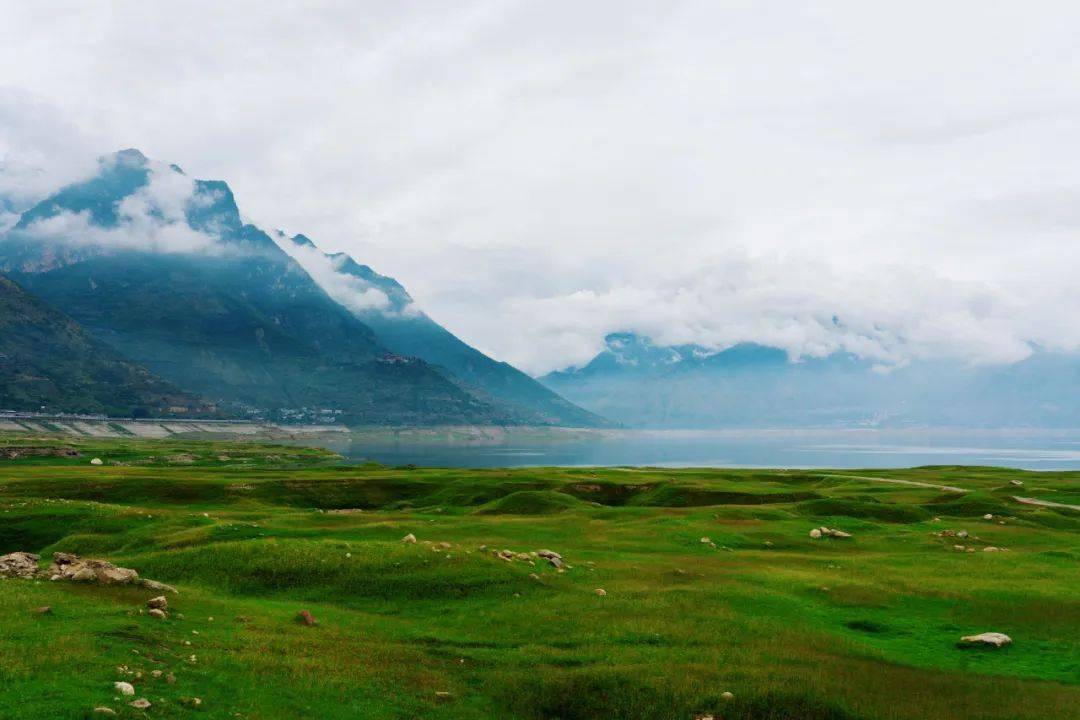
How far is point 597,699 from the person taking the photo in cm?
2142

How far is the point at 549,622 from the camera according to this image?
2877cm

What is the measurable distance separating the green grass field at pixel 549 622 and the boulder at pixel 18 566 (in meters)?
3.33

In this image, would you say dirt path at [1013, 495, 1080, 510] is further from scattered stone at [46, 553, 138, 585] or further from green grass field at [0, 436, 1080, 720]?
scattered stone at [46, 553, 138, 585]

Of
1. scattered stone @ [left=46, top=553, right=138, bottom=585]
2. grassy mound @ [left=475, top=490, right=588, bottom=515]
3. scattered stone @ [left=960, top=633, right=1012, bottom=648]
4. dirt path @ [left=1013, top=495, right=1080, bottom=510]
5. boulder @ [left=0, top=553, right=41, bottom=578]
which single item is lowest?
grassy mound @ [left=475, top=490, right=588, bottom=515]

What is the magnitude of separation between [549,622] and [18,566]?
24194 millimetres

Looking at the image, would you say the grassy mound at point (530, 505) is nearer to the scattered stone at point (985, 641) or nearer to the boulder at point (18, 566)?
the boulder at point (18, 566)

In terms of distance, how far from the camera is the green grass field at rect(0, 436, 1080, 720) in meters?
20.6

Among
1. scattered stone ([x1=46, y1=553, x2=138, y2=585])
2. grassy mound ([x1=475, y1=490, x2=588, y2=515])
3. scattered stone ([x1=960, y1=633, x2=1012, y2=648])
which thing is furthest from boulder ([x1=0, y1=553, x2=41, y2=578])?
grassy mound ([x1=475, y1=490, x2=588, y2=515])

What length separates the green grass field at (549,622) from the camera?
2058 cm

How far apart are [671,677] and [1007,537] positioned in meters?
42.1

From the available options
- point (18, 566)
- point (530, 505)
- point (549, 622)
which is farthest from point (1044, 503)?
point (18, 566)

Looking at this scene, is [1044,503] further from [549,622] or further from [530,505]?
[549,622]

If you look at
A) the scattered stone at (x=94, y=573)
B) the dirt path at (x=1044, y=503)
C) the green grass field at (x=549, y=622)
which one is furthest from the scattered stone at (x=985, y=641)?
the dirt path at (x=1044, y=503)

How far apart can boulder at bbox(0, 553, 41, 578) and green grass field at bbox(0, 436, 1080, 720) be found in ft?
10.9
